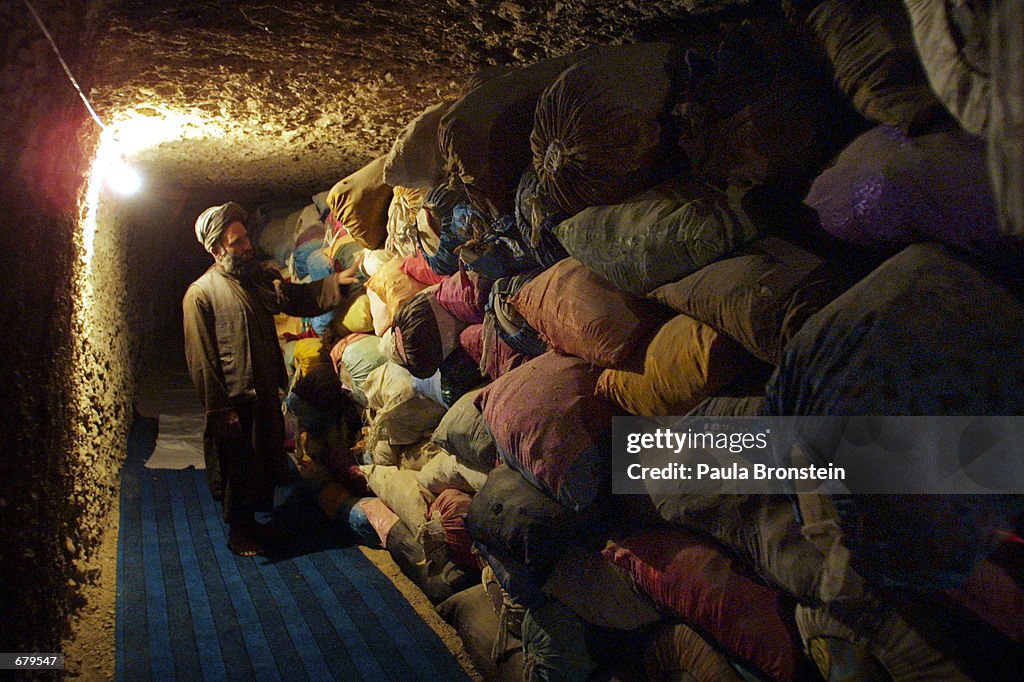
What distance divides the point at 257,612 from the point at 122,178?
109 inches

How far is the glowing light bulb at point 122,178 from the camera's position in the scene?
3613mm

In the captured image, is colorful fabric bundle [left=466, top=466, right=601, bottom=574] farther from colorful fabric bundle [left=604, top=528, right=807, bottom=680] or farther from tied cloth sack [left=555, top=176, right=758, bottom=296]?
tied cloth sack [left=555, top=176, right=758, bottom=296]

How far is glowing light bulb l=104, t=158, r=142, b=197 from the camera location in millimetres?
3613

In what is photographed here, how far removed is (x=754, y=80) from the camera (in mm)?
1188

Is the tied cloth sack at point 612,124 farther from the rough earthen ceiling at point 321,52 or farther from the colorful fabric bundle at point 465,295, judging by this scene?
the colorful fabric bundle at point 465,295

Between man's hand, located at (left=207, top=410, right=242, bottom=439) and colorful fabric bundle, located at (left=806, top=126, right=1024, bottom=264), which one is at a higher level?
colorful fabric bundle, located at (left=806, top=126, right=1024, bottom=264)

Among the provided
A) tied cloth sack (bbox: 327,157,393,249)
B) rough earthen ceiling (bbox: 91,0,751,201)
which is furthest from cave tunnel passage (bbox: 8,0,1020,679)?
tied cloth sack (bbox: 327,157,393,249)

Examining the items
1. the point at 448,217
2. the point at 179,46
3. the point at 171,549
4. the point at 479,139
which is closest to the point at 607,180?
the point at 479,139

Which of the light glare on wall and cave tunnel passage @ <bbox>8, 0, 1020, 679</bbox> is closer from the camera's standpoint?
cave tunnel passage @ <bbox>8, 0, 1020, 679</bbox>

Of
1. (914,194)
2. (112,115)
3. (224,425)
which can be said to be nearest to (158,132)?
(112,115)

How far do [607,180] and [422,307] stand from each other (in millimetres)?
1151

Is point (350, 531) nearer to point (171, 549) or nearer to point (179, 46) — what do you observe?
point (171, 549)

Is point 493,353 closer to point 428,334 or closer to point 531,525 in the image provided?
point 428,334
